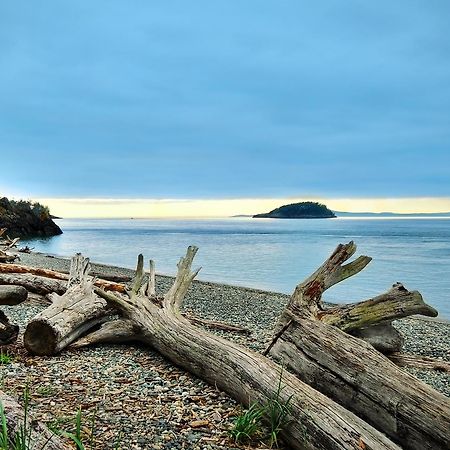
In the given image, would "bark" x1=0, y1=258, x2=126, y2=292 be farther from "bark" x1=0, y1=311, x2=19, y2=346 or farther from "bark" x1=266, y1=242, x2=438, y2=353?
"bark" x1=266, y1=242, x2=438, y2=353

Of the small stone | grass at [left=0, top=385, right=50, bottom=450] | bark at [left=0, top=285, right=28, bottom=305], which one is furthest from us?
bark at [left=0, top=285, right=28, bottom=305]

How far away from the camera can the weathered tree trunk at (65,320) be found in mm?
6316

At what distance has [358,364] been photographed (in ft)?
15.1

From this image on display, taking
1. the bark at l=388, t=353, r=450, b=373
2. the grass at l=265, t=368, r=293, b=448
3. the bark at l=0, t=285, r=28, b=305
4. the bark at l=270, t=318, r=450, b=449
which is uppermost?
the bark at l=0, t=285, r=28, b=305

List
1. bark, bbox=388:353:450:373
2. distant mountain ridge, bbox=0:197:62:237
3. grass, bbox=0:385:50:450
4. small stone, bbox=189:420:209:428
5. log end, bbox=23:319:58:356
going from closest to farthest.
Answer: grass, bbox=0:385:50:450 → small stone, bbox=189:420:209:428 → log end, bbox=23:319:58:356 → bark, bbox=388:353:450:373 → distant mountain ridge, bbox=0:197:62:237

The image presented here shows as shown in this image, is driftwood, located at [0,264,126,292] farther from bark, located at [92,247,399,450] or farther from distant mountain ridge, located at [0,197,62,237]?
distant mountain ridge, located at [0,197,62,237]

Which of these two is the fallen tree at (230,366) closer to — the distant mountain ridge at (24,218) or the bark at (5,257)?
the bark at (5,257)

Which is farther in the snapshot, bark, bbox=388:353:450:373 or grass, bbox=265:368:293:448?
bark, bbox=388:353:450:373

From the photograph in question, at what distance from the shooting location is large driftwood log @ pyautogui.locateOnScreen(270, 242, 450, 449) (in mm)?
3977

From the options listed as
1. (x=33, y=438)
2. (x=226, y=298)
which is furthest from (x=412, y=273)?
(x=33, y=438)

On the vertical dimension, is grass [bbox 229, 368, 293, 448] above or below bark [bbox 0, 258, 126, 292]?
below

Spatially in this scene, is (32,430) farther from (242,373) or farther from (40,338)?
(40,338)

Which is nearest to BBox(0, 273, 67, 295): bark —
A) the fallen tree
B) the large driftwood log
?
the fallen tree

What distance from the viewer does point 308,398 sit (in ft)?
14.1
